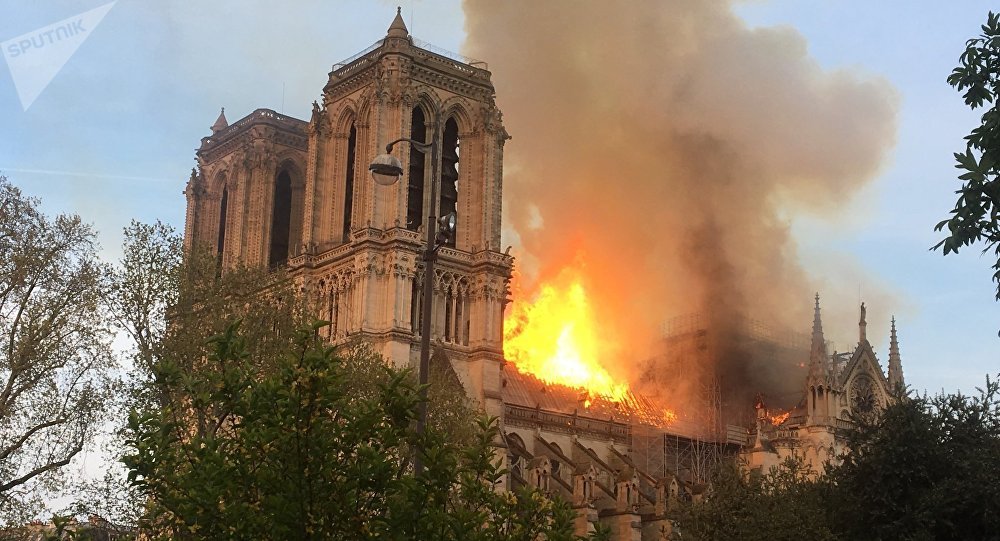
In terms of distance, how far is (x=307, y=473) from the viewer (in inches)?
893

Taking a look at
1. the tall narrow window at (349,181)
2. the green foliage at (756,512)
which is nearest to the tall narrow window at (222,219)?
the tall narrow window at (349,181)

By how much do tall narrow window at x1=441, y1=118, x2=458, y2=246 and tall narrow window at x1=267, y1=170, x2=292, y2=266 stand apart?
45.9 ft

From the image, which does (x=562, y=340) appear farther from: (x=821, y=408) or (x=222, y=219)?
(x=222, y=219)

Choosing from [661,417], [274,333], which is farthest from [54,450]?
[661,417]

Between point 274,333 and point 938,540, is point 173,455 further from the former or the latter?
point 938,540

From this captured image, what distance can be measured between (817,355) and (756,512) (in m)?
36.6

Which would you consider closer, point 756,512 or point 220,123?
point 756,512

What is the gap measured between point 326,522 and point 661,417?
231ft

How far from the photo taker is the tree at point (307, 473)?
22.5m

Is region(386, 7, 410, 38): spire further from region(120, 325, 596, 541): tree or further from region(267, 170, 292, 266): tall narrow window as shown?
region(120, 325, 596, 541): tree

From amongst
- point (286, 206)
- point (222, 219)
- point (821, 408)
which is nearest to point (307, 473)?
point (821, 408)

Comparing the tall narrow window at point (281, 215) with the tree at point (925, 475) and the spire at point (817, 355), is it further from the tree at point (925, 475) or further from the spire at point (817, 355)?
the tree at point (925, 475)

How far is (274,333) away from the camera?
49812 mm

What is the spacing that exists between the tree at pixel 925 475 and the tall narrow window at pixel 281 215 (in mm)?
46855
